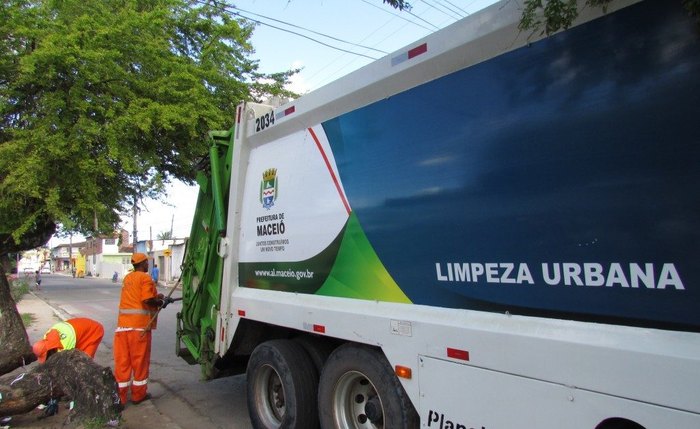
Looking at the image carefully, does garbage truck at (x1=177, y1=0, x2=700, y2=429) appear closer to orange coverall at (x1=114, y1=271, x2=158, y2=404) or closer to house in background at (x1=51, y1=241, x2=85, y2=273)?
orange coverall at (x1=114, y1=271, x2=158, y2=404)

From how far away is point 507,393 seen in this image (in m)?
2.28

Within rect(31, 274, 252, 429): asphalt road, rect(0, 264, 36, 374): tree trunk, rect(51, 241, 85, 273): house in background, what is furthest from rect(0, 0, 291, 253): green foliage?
rect(51, 241, 85, 273): house in background

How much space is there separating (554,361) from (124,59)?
31.9 feet

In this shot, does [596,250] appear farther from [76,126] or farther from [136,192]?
[136,192]

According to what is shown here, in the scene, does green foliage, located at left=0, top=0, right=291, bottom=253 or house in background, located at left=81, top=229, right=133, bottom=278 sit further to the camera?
house in background, located at left=81, top=229, right=133, bottom=278

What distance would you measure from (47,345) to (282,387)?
8.89ft

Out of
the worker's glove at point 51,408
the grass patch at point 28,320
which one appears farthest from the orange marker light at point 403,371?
the grass patch at point 28,320

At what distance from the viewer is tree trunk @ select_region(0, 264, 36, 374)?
5676mm

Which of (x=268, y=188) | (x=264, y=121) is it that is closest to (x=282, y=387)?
(x=268, y=188)

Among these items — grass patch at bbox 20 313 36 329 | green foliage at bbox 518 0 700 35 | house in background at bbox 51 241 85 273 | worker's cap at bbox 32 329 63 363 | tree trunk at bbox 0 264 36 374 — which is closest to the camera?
green foliage at bbox 518 0 700 35

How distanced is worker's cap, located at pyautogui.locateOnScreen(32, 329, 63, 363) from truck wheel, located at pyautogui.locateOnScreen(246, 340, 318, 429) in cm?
220

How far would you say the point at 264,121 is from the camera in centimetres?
448

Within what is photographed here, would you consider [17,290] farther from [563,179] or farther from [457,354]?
[563,179]

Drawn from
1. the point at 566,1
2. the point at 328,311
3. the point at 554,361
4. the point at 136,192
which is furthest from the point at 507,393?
the point at 136,192
